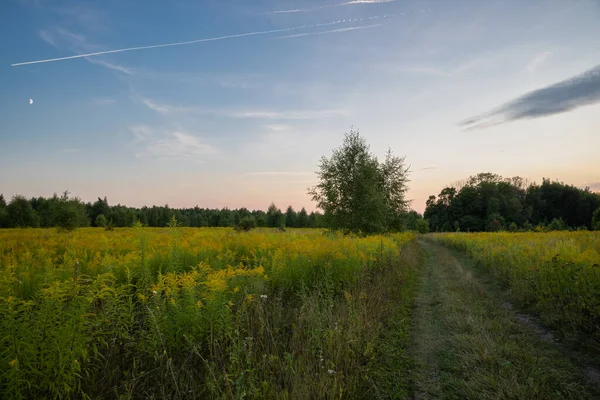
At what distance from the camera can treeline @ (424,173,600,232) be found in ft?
265

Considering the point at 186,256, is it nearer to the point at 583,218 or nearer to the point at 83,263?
the point at 83,263

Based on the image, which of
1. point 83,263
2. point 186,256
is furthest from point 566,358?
point 83,263

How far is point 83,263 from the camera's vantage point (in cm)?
441

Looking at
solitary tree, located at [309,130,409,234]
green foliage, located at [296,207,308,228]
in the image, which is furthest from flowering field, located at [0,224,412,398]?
green foliage, located at [296,207,308,228]

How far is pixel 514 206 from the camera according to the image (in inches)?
3462

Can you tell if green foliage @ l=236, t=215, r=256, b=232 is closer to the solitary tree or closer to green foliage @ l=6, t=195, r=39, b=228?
the solitary tree

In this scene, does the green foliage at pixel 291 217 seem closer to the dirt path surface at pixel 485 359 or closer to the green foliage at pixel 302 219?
the green foliage at pixel 302 219

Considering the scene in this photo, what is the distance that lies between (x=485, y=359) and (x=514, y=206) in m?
101

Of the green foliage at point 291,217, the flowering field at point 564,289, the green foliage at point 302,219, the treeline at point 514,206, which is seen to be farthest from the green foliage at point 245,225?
the treeline at point 514,206

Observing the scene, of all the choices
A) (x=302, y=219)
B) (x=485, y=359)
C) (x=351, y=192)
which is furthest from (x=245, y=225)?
(x=302, y=219)

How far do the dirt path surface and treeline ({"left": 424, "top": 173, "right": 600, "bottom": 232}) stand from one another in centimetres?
7800

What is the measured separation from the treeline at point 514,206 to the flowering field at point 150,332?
8210 centimetres

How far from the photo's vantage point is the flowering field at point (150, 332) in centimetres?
250

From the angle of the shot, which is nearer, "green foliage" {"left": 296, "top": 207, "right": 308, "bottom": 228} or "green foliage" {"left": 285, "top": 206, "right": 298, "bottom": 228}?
"green foliage" {"left": 296, "top": 207, "right": 308, "bottom": 228}
